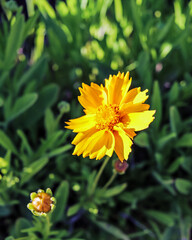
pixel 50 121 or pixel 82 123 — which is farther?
pixel 50 121

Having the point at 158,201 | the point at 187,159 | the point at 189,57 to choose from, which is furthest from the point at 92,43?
the point at 158,201

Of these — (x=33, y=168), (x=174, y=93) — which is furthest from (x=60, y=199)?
(x=174, y=93)

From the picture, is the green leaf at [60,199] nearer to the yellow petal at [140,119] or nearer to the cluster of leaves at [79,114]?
the cluster of leaves at [79,114]

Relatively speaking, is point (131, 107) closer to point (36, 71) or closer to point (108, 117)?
point (108, 117)

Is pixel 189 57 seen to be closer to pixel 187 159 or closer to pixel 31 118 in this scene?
pixel 187 159

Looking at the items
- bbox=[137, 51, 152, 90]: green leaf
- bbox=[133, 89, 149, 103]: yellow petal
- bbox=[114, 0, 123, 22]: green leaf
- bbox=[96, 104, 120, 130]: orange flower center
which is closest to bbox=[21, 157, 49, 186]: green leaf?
bbox=[96, 104, 120, 130]: orange flower center

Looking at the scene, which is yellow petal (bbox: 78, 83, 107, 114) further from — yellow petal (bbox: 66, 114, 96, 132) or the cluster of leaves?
the cluster of leaves
